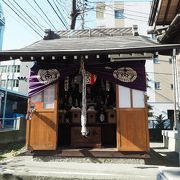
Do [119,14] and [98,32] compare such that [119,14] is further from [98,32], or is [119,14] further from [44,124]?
[44,124]

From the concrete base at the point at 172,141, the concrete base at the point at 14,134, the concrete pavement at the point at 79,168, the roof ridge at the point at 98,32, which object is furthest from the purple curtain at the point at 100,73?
the concrete base at the point at 14,134

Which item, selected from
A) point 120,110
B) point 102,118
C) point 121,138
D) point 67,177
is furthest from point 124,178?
point 102,118

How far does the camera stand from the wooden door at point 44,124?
823cm

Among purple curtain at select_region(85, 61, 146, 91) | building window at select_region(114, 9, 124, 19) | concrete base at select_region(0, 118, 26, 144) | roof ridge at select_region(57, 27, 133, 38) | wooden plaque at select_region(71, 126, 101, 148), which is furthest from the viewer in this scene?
building window at select_region(114, 9, 124, 19)

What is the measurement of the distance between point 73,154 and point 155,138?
1023cm

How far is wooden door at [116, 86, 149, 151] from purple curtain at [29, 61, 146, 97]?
0.31 metres

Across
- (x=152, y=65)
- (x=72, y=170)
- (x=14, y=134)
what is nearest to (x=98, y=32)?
(x=72, y=170)

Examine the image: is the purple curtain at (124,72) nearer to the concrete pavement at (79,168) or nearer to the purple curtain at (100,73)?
the purple curtain at (100,73)

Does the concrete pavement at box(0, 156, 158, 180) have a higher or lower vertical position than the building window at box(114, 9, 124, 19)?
lower

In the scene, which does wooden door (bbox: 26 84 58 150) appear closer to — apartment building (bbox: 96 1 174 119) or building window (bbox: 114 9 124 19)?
apartment building (bbox: 96 1 174 119)

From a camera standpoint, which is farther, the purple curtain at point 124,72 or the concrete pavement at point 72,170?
the purple curtain at point 124,72

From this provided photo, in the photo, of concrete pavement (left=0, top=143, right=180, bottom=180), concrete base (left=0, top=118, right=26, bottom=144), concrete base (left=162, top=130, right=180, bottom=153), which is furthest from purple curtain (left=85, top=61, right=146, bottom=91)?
concrete base (left=0, top=118, right=26, bottom=144)

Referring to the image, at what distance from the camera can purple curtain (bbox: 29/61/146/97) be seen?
27.0 feet

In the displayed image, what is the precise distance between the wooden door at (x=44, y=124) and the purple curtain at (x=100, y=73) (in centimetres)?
34
